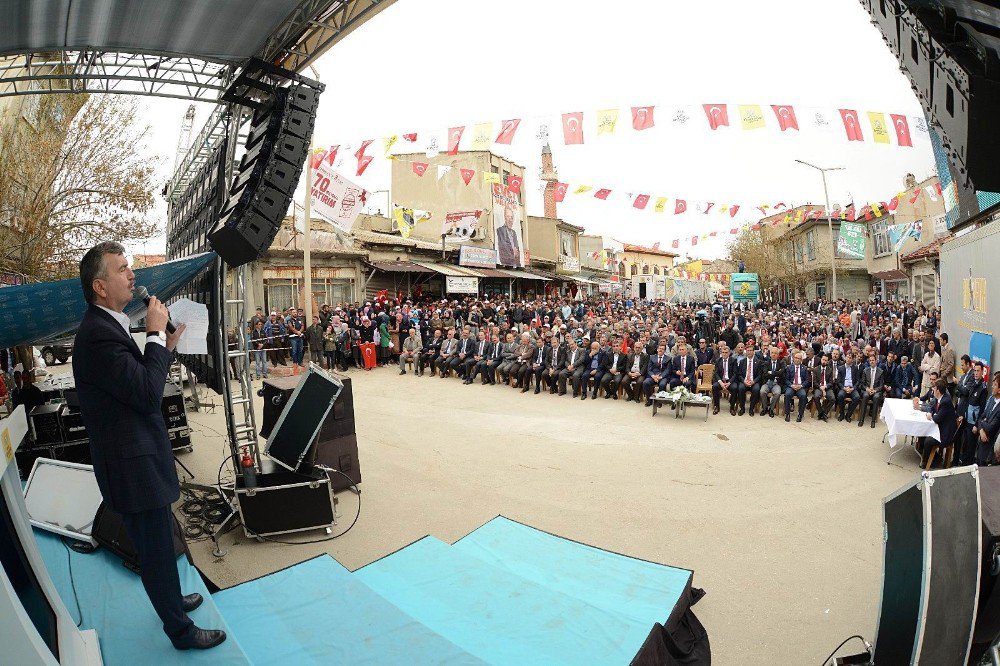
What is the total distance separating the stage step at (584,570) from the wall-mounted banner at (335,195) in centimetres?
1225

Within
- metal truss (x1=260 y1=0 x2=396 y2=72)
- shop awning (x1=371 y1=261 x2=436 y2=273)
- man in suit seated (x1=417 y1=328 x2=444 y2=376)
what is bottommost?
man in suit seated (x1=417 y1=328 x2=444 y2=376)

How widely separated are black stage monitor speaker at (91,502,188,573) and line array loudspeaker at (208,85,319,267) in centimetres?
210

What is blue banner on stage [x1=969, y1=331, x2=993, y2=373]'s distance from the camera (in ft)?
26.3

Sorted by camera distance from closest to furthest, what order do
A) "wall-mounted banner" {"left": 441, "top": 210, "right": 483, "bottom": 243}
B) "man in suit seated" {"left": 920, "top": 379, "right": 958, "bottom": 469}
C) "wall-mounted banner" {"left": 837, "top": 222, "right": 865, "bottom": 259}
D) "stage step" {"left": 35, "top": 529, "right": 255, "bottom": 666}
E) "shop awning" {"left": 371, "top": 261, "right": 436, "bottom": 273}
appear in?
"stage step" {"left": 35, "top": 529, "right": 255, "bottom": 666} → "man in suit seated" {"left": 920, "top": 379, "right": 958, "bottom": 469} → "shop awning" {"left": 371, "top": 261, "right": 436, "bottom": 273} → "wall-mounted banner" {"left": 837, "top": 222, "right": 865, "bottom": 259} → "wall-mounted banner" {"left": 441, "top": 210, "right": 483, "bottom": 243}

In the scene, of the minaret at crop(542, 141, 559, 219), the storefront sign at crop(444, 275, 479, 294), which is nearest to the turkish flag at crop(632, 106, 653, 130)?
the storefront sign at crop(444, 275, 479, 294)

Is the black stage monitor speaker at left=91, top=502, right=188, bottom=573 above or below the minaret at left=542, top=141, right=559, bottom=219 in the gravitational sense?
below

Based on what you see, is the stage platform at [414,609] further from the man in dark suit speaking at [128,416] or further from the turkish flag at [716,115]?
the turkish flag at [716,115]

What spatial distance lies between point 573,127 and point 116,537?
11965 mm

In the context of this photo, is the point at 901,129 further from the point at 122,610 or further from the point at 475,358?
the point at 122,610

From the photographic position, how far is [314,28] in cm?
486

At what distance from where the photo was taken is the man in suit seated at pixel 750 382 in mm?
10430

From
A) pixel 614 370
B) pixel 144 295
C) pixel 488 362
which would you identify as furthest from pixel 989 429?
pixel 488 362

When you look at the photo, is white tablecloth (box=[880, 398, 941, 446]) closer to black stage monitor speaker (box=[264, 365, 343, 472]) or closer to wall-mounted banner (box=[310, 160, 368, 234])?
black stage monitor speaker (box=[264, 365, 343, 472])

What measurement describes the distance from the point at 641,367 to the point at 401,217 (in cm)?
1849
